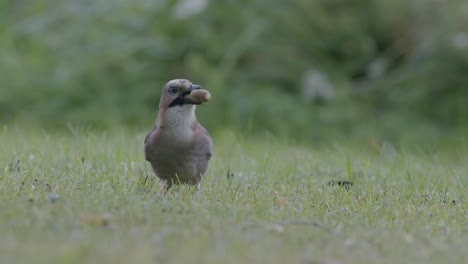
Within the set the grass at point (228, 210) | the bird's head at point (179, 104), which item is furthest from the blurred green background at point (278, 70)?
the bird's head at point (179, 104)

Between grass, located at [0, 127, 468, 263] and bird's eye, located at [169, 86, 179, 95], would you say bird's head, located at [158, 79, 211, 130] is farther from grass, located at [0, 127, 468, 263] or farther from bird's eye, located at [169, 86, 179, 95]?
grass, located at [0, 127, 468, 263]

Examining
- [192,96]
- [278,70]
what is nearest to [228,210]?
[192,96]

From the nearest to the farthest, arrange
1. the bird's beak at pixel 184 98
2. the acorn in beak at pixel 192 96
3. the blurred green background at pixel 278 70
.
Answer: the acorn in beak at pixel 192 96 → the bird's beak at pixel 184 98 → the blurred green background at pixel 278 70

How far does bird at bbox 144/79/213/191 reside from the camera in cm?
540

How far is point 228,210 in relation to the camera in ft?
15.0

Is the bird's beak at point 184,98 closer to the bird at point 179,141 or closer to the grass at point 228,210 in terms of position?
the bird at point 179,141

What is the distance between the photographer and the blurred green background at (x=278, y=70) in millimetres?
10359

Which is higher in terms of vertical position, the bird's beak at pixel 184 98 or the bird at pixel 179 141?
the bird's beak at pixel 184 98

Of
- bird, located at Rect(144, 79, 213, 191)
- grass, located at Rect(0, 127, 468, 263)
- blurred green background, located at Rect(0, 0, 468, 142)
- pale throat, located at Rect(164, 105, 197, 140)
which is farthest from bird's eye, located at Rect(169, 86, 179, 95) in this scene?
blurred green background, located at Rect(0, 0, 468, 142)

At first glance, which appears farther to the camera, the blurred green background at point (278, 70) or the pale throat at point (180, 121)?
the blurred green background at point (278, 70)

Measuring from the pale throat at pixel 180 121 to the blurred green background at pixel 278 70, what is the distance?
15.4ft

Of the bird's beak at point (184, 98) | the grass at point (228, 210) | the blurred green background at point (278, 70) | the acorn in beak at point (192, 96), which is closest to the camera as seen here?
the grass at point (228, 210)

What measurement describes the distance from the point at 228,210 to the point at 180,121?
3.46 ft

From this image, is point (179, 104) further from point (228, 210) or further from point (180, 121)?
point (228, 210)
